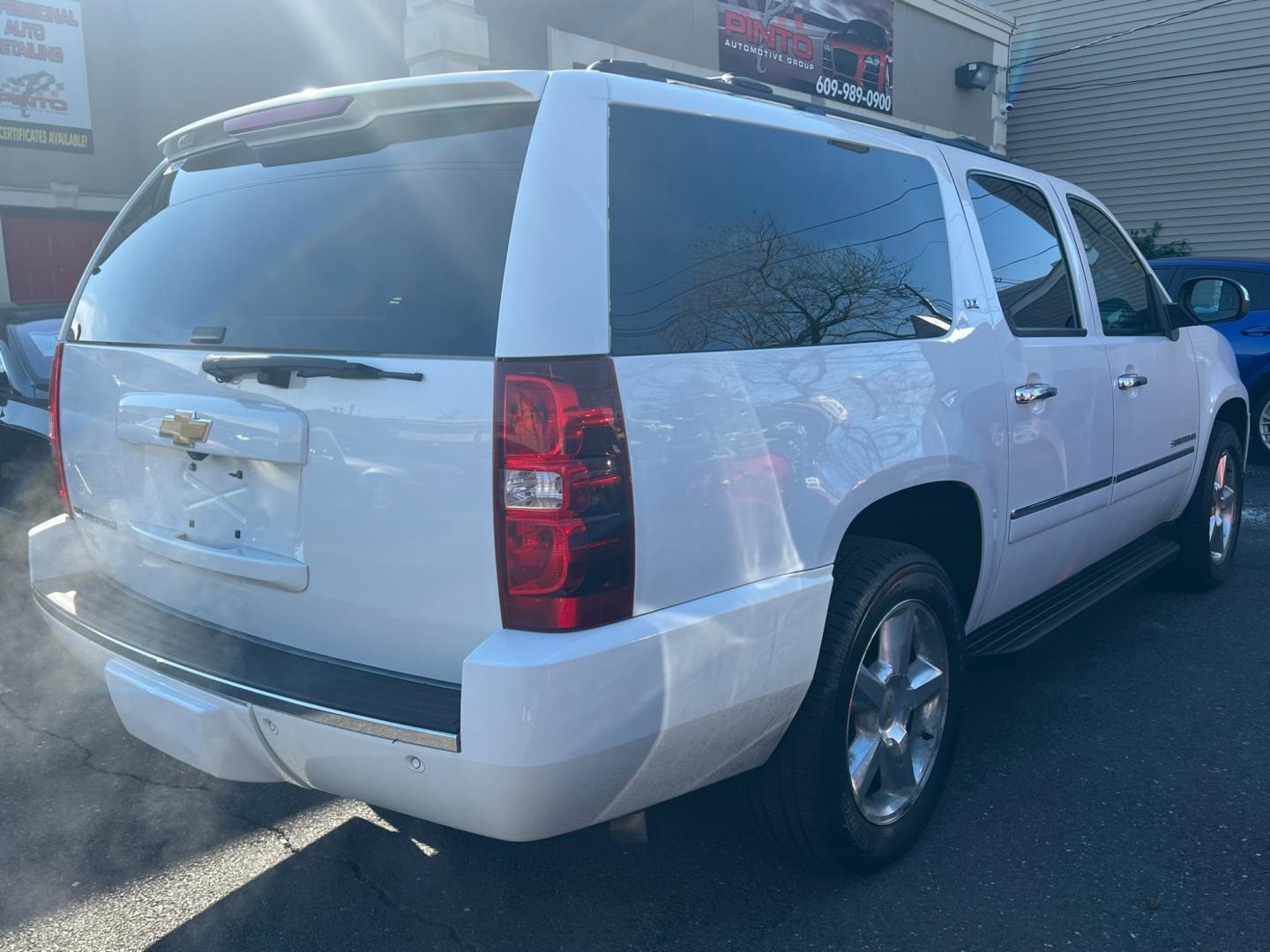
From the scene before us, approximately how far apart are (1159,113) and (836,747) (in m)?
19.1

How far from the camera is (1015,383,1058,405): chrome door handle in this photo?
3.32 m

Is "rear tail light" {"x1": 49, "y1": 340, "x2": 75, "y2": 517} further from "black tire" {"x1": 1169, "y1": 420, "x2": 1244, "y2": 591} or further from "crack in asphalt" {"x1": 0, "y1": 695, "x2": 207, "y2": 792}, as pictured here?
"black tire" {"x1": 1169, "y1": 420, "x2": 1244, "y2": 591}

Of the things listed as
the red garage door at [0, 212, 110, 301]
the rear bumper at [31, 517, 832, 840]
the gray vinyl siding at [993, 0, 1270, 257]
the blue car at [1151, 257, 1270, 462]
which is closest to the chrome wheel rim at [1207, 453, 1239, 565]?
the rear bumper at [31, 517, 832, 840]

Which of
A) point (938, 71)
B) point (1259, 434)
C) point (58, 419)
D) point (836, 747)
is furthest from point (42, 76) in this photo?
point (938, 71)

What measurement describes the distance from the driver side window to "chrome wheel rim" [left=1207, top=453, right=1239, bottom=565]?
1.25 meters

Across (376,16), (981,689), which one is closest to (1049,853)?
(981,689)

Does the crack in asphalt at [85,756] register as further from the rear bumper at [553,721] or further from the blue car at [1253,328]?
the blue car at [1253,328]

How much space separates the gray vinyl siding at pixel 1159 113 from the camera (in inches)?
690

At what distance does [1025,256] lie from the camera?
369 centimetres

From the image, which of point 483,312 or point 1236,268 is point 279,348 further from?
point 1236,268

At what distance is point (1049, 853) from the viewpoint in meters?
2.95

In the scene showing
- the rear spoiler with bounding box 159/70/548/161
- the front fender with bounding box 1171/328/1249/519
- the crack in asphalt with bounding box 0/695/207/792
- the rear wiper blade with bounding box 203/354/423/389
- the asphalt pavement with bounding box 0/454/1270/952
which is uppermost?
the rear spoiler with bounding box 159/70/548/161

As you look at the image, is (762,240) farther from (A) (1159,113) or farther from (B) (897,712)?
(A) (1159,113)

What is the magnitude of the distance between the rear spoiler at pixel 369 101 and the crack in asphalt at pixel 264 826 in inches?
72.5
